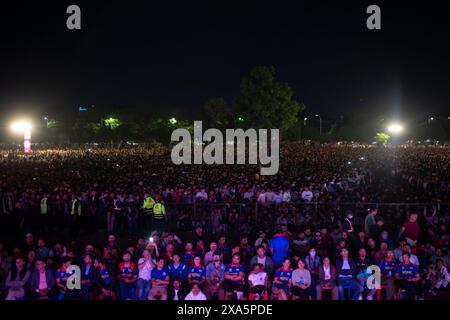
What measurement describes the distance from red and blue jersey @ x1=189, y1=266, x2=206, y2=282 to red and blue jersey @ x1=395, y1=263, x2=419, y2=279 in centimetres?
329

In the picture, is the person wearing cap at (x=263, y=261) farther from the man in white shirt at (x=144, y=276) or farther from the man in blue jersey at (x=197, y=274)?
the man in white shirt at (x=144, y=276)

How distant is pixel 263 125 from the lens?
50.2 metres

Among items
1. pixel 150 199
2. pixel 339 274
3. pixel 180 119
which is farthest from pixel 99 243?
pixel 180 119

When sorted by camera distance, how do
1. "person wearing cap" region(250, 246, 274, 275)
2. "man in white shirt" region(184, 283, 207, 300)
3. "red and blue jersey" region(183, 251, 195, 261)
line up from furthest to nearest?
"red and blue jersey" region(183, 251, 195, 261)
"person wearing cap" region(250, 246, 274, 275)
"man in white shirt" region(184, 283, 207, 300)

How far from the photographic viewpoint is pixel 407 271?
7781 millimetres

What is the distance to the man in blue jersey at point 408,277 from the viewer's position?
7766mm

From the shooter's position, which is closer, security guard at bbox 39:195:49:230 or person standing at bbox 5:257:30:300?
person standing at bbox 5:257:30:300

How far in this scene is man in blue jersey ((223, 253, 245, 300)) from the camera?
7773mm

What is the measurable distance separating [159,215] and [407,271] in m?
6.58

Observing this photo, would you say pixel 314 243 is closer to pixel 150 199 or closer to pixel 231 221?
pixel 231 221

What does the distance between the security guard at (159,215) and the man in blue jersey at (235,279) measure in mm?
4753

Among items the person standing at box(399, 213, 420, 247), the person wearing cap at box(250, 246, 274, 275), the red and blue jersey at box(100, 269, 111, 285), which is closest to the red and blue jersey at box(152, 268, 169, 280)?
the red and blue jersey at box(100, 269, 111, 285)

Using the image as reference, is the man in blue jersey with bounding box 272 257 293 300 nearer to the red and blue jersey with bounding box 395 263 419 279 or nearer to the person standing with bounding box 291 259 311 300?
the person standing with bounding box 291 259 311 300

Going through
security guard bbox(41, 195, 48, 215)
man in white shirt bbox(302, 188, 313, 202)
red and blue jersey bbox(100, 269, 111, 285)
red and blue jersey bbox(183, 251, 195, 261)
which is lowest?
red and blue jersey bbox(100, 269, 111, 285)
